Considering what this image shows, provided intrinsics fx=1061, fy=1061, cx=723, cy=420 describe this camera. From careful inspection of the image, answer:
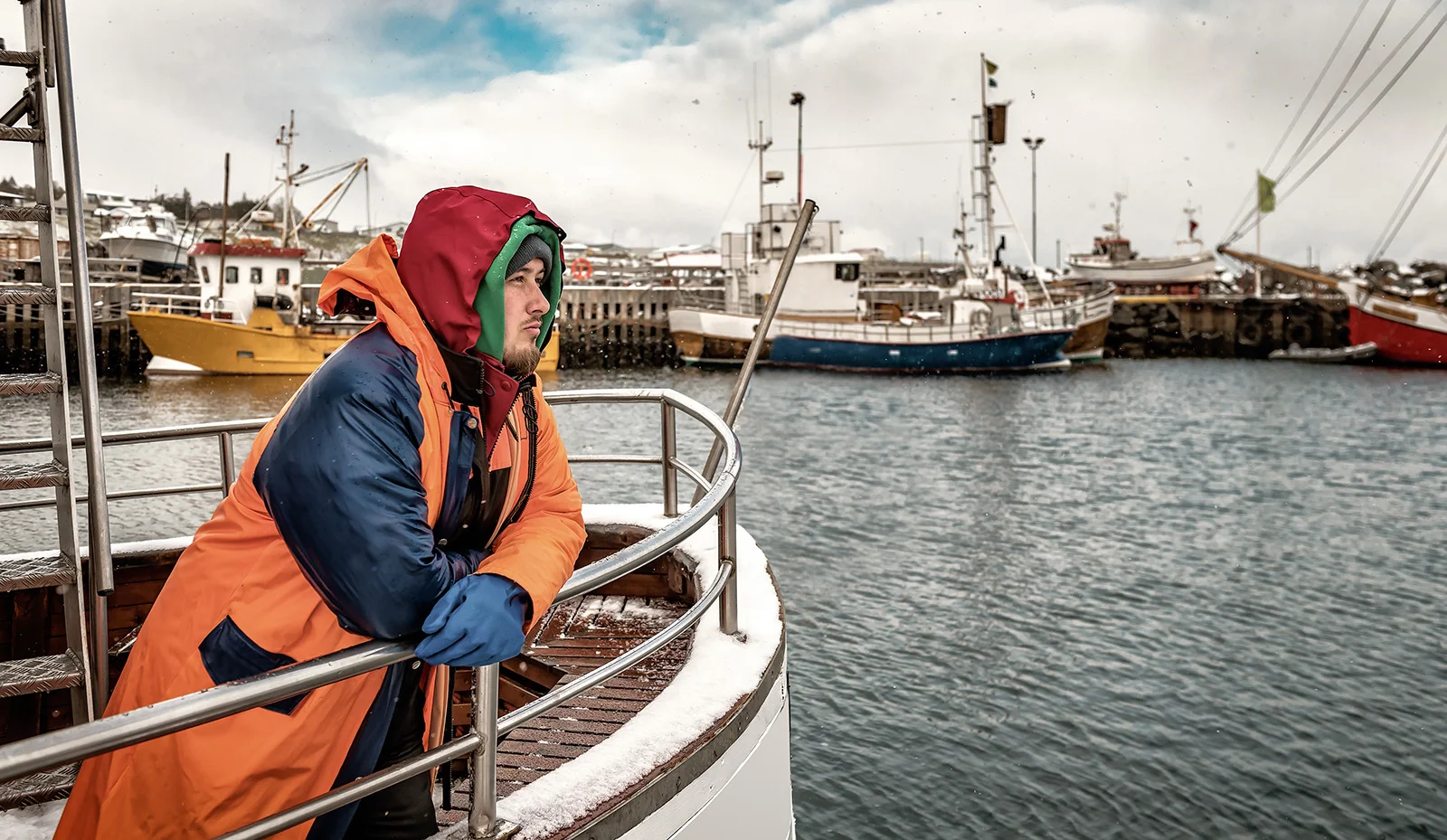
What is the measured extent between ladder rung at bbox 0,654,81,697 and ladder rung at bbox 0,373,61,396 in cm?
71

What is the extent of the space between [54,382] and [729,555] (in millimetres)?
1799

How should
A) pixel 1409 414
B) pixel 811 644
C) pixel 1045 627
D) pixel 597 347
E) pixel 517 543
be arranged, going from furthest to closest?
pixel 597 347
pixel 1409 414
pixel 1045 627
pixel 811 644
pixel 517 543

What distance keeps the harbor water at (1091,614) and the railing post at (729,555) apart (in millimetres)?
1475

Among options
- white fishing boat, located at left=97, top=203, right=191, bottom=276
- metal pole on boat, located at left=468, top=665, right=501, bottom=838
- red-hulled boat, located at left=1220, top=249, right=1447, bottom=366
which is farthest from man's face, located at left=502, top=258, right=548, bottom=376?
white fishing boat, located at left=97, top=203, right=191, bottom=276

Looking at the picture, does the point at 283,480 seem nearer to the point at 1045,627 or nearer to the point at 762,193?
the point at 1045,627

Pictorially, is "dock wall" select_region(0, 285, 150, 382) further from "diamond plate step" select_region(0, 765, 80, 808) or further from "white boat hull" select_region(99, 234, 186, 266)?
"diamond plate step" select_region(0, 765, 80, 808)

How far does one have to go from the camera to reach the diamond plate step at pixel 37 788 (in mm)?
2646

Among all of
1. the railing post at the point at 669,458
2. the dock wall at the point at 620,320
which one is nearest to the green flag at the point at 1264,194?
the dock wall at the point at 620,320

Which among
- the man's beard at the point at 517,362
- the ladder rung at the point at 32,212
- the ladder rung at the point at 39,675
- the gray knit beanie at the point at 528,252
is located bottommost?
the ladder rung at the point at 39,675

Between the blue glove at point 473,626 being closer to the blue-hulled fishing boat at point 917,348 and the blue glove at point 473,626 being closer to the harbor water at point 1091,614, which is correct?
the harbor water at point 1091,614

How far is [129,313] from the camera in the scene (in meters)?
37.1

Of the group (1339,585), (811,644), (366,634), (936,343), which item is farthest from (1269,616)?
(936,343)

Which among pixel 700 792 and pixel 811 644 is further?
pixel 811 644

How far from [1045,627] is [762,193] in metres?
48.4
